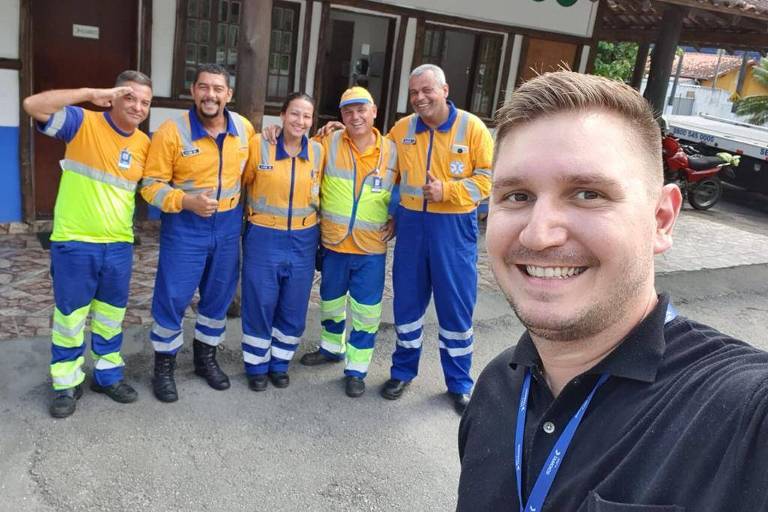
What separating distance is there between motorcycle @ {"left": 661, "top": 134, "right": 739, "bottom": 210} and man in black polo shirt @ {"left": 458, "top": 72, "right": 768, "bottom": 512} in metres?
12.5

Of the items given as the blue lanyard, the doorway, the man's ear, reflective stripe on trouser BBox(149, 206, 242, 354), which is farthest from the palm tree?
the blue lanyard

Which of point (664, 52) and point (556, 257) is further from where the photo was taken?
point (664, 52)

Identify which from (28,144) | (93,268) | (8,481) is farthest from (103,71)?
(8,481)

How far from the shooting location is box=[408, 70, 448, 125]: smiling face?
13.4 ft

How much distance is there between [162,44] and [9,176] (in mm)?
2079

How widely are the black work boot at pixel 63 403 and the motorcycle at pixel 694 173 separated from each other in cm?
1164

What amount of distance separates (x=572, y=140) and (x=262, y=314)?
129 inches

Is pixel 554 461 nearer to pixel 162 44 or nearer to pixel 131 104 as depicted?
pixel 131 104

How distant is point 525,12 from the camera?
9375 mm

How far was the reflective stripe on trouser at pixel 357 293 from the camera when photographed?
4.39m

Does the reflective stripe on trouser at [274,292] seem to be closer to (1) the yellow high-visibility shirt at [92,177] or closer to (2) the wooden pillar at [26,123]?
(1) the yellow high-visibility shirt at [92,177]

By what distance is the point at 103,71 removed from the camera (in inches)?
280

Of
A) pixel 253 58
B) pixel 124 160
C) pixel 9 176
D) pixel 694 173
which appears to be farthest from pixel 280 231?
pixel 694 173

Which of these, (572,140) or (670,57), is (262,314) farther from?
(670,57)
